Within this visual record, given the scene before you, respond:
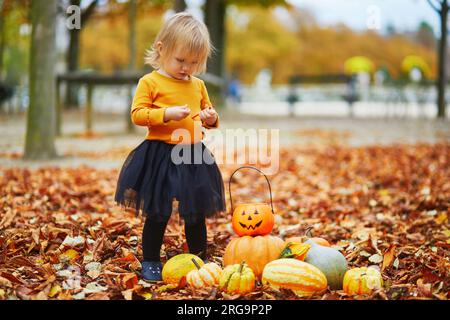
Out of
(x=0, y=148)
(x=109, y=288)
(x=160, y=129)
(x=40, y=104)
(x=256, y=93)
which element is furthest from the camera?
(x=256, y=93)

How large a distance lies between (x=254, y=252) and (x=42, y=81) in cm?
551

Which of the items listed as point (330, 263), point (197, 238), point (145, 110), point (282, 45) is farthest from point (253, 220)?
point (282, 45)

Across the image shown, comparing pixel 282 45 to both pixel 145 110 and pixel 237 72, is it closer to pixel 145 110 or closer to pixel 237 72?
pixel 237 72

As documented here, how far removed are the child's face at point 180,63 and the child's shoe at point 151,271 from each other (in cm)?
103

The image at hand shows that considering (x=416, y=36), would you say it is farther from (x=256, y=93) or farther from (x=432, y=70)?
(x=256, y=93)

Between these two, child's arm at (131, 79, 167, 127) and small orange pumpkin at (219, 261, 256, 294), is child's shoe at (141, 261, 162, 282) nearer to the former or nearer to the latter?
small orange pumpkin at (219, 261, 256, 294)

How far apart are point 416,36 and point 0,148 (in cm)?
6266

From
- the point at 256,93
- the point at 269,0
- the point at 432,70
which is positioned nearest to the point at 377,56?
the point at 432,70

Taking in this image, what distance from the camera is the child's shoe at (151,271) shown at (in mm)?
3422

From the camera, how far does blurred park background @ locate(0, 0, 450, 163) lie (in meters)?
8.39

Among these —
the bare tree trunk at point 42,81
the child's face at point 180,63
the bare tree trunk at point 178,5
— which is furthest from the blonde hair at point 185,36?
the bare tree trunk at point 178,5

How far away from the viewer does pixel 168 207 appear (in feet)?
11.1

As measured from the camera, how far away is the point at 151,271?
3.45m

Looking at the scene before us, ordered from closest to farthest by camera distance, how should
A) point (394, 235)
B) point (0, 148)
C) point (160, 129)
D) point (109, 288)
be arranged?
point (109, 288), point (160, 129), point (394, 235), point (0, 148)
